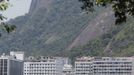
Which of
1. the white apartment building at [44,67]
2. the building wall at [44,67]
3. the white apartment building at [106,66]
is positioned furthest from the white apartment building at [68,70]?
the white apartment building at [106,66]

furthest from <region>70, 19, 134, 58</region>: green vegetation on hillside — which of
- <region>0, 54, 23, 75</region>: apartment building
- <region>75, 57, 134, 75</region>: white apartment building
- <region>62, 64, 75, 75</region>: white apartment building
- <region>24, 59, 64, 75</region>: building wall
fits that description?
<region>0, 54, 23, 75</region>: apartment building

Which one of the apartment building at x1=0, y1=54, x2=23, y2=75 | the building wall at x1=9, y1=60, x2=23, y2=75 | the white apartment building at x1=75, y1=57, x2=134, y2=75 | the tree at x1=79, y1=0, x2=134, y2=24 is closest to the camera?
the tree at x1=79, y1=0, x2=134, y2=24

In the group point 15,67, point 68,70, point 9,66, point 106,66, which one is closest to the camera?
point 9,66

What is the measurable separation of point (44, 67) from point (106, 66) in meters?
20.5

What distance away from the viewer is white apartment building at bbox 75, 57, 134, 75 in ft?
498

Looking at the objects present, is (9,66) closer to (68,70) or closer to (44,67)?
(44,67)

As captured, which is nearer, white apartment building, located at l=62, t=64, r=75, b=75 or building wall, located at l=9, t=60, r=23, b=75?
building wall, located at l=9, t=60, r=23, b=75

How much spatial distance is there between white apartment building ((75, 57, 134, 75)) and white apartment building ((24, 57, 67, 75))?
7.44 metres

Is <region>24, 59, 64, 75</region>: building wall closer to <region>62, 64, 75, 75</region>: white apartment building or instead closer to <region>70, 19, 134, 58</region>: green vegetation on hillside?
<region>62, 64, 75, 75</region>: white apartment building

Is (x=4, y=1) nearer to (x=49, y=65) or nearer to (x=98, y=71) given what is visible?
(x=98, y=71)

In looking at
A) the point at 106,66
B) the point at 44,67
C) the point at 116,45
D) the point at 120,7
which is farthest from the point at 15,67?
the point at 120,7

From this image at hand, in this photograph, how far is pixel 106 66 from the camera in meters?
155

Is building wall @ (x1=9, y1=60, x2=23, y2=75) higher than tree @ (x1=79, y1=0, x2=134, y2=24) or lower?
lower

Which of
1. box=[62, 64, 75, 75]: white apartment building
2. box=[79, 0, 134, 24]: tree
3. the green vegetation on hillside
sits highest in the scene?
the green vegetation on hillside
